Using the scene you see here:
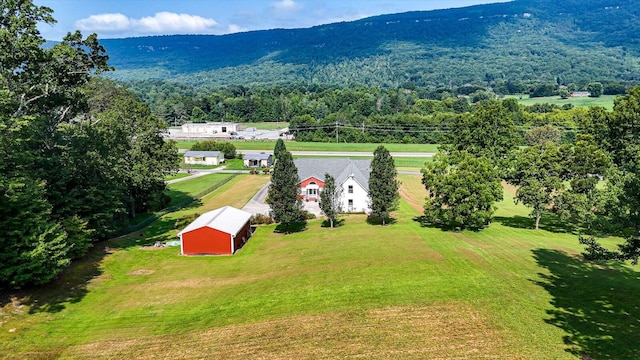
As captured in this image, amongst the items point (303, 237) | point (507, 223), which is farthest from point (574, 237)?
point (303, 237)

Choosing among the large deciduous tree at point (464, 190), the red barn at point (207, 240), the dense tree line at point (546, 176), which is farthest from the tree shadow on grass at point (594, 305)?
the red barn at point (207, 240)

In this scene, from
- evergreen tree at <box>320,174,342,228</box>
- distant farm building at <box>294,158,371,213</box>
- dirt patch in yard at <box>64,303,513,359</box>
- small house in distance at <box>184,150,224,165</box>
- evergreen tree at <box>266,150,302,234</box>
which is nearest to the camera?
dirt patch in yard at <box>64,303,513,359</box>

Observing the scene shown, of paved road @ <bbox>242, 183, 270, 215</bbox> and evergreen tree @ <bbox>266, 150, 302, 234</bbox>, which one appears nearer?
evergreen tree @ <bbox>266, 150, 302, 234</bbox>

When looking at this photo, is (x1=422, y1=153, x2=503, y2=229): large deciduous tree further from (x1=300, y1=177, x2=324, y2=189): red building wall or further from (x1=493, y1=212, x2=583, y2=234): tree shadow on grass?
(x1=300, y1=177, x2=324, y2=189): red building wall

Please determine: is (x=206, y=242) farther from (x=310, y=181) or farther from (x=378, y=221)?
Answer: (x=310, y=181)

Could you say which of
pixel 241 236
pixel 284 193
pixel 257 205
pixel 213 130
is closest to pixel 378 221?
pixel 284 193

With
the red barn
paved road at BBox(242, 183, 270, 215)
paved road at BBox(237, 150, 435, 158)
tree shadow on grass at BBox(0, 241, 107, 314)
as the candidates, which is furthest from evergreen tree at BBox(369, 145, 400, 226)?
paved road at BBox(237, 150, 435, 158)

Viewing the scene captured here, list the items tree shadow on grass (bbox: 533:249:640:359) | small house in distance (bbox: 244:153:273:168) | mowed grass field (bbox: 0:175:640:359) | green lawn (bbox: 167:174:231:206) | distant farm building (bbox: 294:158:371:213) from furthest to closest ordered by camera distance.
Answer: small house in distance (bbox: 244:153:273:168) → green lawn (bbox: 167:174:231:206) → distant farm building (bbox: 294:158:371:213) → mowed grass field (bbox: 0:175:640:359) → tree shadow on grass (bbox: 533:249:640:359)
